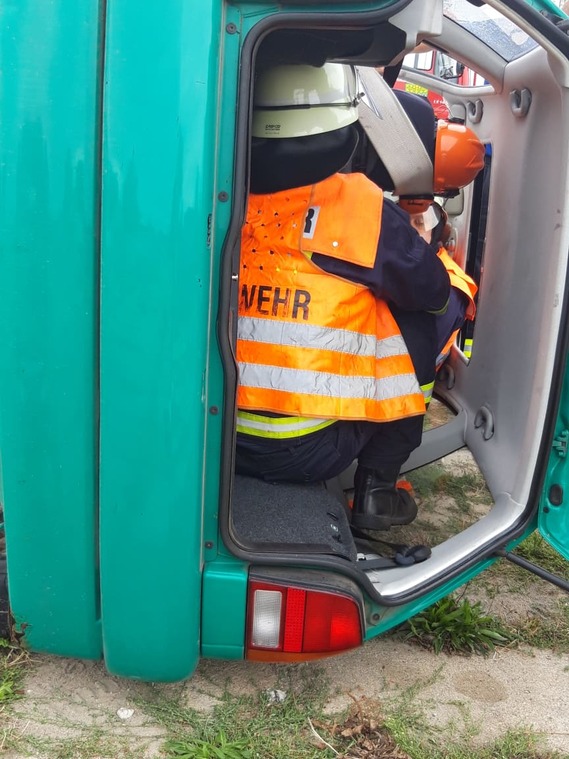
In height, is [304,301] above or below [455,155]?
below

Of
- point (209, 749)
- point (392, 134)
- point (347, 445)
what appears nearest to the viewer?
point (209, 749)

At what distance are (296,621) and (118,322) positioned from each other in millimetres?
876

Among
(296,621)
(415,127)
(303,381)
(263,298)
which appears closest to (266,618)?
(296,621)

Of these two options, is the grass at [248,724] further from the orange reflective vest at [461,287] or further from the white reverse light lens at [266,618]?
the orange reflective vest at [461,287]

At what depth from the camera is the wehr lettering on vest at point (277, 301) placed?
2.03 metres

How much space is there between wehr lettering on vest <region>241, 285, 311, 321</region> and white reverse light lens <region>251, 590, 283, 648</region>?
759 millimetres

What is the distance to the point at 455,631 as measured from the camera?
2365 mm

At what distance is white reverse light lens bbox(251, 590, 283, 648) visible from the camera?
71.0 inches

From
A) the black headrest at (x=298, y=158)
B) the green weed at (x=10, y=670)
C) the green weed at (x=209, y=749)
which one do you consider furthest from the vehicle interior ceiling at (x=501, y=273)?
the green weed at (x=10, y=670)

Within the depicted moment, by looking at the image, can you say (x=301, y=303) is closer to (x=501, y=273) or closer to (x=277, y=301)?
(x=277, y=301)

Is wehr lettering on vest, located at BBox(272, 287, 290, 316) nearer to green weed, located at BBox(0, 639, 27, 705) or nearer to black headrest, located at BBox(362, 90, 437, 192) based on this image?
black headrest, located at BBox(362, 90, 437, 192)

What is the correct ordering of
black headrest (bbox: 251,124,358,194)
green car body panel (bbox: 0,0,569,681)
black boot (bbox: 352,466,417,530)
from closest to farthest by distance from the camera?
green car body panel (bbox: 0,0,569,681) < black headrest (bbox: 251,124,358,194) < black boot (bbox: 352,466,417,530)

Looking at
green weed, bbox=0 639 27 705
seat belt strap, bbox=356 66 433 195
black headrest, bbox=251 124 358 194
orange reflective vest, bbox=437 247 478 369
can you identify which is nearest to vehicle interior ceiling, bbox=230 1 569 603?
orange reflective vest, bbox=437 247 478 369

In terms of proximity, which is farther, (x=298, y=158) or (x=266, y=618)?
(x=298, y=158)
